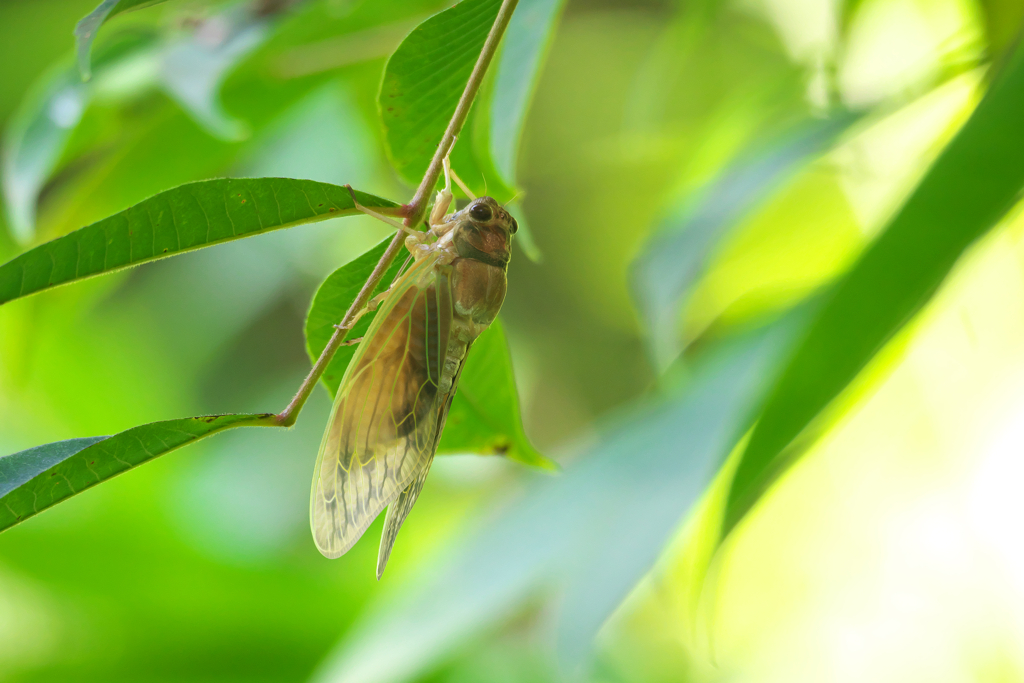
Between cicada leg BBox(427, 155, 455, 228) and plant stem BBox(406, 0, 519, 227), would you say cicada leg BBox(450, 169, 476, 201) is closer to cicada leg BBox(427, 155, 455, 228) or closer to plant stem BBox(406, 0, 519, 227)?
cicada leg BBox(427, 155, 455, 228)

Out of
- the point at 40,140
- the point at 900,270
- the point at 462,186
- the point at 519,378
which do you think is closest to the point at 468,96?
the point at 462,186

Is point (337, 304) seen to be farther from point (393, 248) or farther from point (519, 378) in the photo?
point (519, 378)

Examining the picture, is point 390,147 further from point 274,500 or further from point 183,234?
point 274,500

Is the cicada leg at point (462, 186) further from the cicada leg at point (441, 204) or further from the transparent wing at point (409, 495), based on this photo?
the transparent wing at point (409, 495)

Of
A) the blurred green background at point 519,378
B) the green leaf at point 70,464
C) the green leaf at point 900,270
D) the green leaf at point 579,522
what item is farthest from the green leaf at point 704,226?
the green leaf at point 70,464

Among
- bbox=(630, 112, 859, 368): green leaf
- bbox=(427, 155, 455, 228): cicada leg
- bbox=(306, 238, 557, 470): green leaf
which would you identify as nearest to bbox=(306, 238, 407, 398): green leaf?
bbox=(306, 238, 557, 470): green leaf

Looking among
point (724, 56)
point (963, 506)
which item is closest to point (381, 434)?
point (963, 506)

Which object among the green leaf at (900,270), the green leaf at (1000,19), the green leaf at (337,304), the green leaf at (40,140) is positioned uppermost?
the green leaf at (40,140)
